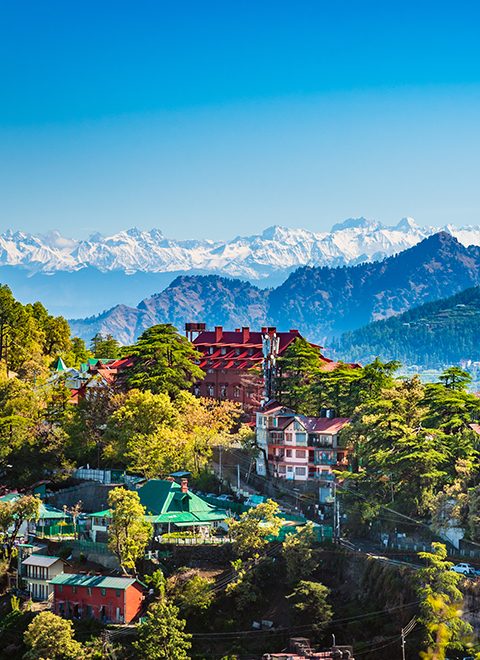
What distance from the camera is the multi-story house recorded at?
Result: 67312 mm

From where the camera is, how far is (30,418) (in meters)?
75.7

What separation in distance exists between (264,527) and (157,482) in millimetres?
9701

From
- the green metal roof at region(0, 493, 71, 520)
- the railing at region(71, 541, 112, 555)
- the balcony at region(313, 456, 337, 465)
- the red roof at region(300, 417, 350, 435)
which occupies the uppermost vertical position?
the red roof at region(300, 417, 350, 435)

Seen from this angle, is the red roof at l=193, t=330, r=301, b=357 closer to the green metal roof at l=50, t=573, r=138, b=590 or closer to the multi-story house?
the multi-story house

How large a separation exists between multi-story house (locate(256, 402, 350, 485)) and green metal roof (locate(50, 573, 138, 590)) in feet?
54.1

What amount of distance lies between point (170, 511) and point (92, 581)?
717 centimetres

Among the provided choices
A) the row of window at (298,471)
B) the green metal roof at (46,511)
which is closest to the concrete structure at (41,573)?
the green metal roof at (46,511)

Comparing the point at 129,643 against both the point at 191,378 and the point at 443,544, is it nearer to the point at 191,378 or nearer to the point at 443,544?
the point at 443,544

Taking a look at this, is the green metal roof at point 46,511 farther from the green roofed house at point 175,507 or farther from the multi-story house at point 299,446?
the multi-story house at point 299,446

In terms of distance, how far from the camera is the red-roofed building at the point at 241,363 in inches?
3231

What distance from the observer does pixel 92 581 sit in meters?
56.2

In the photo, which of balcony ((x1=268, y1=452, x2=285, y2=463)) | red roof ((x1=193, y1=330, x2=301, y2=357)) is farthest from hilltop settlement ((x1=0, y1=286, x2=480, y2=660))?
red roof ((x1=193, y1=330, x2=301, y2=357))

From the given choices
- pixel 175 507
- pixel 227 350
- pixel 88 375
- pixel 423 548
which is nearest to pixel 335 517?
pixel 423 548

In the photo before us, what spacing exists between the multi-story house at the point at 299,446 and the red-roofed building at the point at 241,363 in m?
8.28
